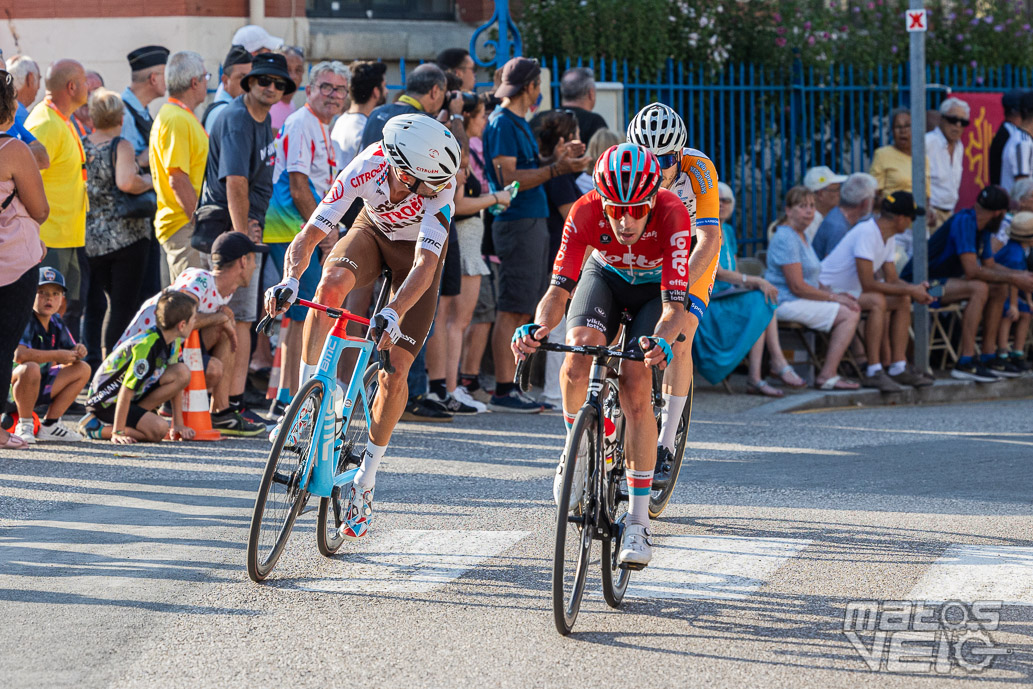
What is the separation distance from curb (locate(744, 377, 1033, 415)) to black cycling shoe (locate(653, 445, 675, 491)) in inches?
165

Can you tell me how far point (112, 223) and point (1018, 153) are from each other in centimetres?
983

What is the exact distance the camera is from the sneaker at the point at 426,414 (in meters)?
10.2

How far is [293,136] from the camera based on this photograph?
33.0 ft

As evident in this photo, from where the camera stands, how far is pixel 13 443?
8711 millimetres

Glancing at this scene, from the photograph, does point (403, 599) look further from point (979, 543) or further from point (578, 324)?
point (979, 543)

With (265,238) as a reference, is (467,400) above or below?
below

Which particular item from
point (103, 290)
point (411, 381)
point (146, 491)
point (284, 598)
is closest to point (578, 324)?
point (284, 598)

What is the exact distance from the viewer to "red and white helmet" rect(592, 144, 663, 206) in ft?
19.2

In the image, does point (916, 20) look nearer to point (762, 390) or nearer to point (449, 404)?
point (762, 390)

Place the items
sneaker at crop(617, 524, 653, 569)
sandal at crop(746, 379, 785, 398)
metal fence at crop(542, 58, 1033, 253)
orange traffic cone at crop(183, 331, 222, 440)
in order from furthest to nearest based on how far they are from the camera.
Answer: metal fence at crop(542, 58, 1033, 253) < sandal at crop(746, 379, 785, 398) < orange traffic cone at crop(183, 331, 222, 440) < sneaker at crop(617, 524, 653, 569)

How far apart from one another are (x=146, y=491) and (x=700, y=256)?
322cm

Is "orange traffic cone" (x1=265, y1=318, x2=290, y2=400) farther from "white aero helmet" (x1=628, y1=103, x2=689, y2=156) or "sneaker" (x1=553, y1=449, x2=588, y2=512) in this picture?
"sneaker" (x1=553, y1=449, x2=588, y2=512)

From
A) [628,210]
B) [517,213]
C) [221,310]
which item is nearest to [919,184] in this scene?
[517,213]

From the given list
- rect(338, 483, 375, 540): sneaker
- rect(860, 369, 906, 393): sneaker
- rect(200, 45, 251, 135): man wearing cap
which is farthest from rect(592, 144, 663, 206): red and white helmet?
rect(860, 369, 906, 393): sneaker
